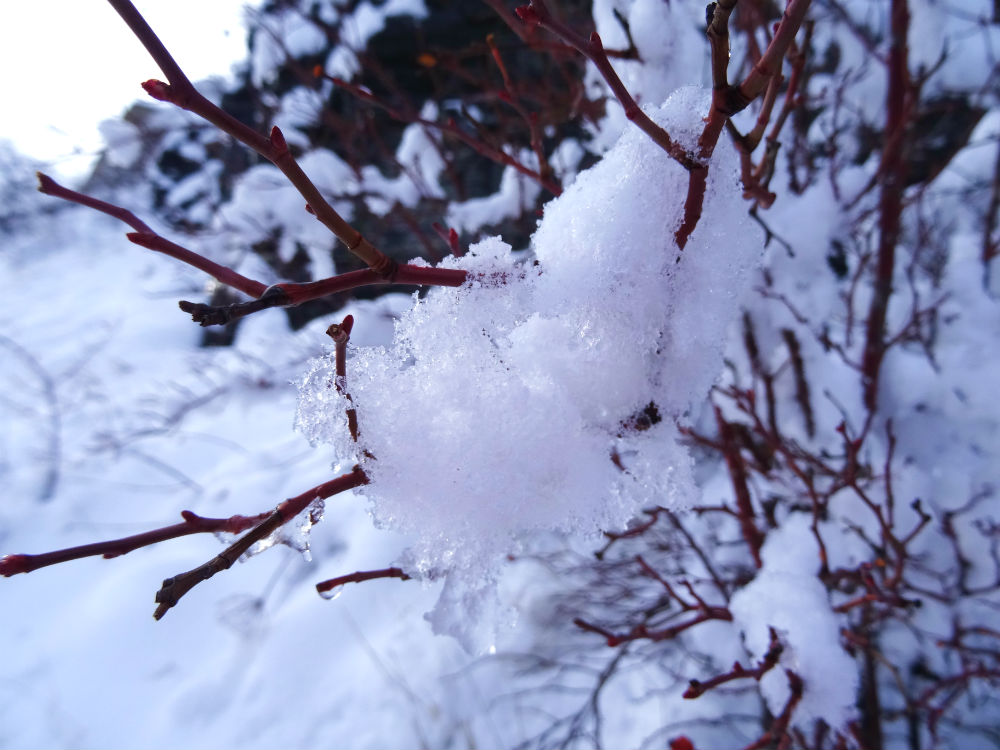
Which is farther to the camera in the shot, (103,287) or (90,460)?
(103,287)

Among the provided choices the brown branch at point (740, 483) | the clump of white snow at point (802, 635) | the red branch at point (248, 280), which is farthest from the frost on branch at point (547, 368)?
the brown branch at point (740, 483)

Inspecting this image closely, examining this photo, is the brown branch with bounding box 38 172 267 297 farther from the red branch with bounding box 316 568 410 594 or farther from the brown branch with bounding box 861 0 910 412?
the brown branch with bounding box 861 0 910 412

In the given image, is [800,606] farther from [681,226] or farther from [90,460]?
[90,460]

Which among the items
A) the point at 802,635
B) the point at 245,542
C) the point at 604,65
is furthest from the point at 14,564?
the point at 802,635

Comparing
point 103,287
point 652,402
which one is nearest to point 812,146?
point 652,402

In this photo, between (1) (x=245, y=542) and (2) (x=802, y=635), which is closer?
(1) (x=245, y=542)

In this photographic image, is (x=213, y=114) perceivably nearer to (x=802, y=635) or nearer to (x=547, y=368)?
(x=547, y=368)
